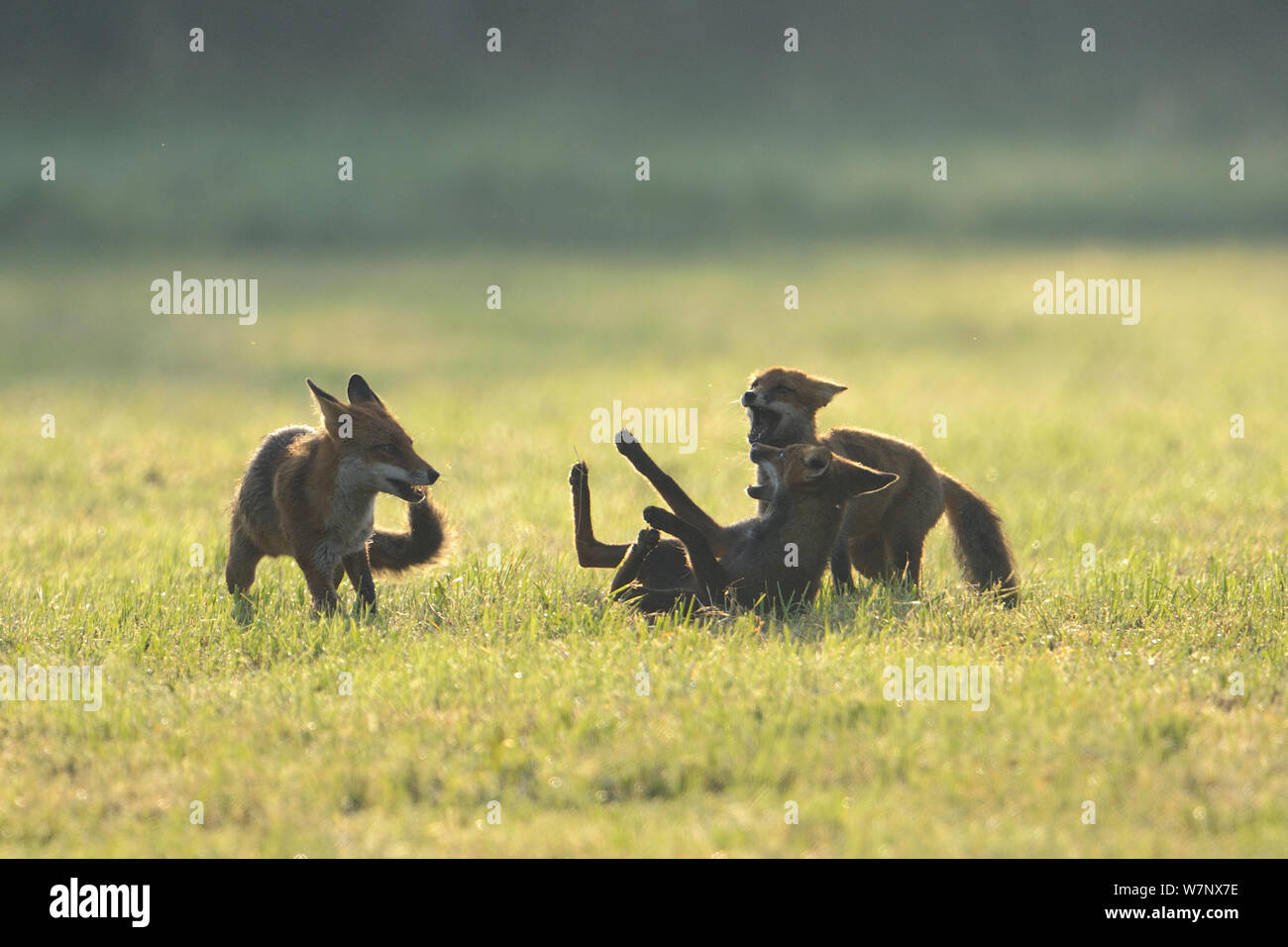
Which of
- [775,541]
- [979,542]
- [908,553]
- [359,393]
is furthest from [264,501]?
[979,542]

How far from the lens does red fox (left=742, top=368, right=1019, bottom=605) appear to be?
8.20m

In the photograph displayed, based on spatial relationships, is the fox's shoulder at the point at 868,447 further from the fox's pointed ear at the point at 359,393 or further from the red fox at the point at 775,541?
the fox's pointed ear at the point at 359,393

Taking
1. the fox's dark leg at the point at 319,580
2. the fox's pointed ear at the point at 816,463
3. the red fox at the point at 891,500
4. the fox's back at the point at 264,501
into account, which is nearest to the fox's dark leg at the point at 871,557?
the red fox at the point at 891,500

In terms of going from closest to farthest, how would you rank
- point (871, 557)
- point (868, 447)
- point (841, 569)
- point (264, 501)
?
point (264, 501)
point (868, 447)
point (841, 569)
point (871, 557)

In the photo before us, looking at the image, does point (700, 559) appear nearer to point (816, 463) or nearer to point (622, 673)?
point (816, 463)

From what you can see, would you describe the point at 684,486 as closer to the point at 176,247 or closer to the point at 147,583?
the point at 147,583

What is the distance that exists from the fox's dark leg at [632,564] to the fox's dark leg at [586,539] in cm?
21

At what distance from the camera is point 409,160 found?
4166 centimetres

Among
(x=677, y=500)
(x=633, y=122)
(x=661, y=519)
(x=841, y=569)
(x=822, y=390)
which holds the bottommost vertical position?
(x=841, y=569)

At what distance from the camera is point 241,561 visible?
329 inches

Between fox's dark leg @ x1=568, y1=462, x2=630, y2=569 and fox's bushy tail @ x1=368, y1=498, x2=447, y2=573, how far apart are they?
931mm

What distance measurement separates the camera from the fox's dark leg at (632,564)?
25.6 ft

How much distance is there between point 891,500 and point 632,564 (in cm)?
A: 166

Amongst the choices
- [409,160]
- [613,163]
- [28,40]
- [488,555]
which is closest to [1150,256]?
[613,163]
